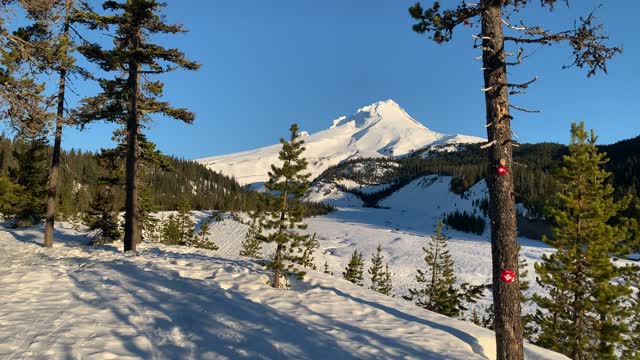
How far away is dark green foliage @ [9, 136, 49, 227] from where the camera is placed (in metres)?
29.2

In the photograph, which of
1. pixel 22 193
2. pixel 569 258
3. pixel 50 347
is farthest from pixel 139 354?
pixel 22 193

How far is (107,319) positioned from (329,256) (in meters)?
59.7

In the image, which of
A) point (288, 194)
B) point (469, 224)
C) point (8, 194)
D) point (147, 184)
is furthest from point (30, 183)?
point (469, 224)

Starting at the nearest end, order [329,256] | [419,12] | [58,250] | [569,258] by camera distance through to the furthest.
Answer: [419,12], [569,258], [58,250], [329,256]

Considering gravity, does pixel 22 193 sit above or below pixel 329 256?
above

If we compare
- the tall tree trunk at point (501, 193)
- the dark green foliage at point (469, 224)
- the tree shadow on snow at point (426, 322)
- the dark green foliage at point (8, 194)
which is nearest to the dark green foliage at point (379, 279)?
the tree shadow on snow at point (426, 322)

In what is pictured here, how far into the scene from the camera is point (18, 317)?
26.4ft

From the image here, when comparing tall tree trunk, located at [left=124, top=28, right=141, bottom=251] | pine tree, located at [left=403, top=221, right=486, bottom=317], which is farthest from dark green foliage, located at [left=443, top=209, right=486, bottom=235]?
tall tree trunk, located at [left=124, top=28, right=141, bottom=251]

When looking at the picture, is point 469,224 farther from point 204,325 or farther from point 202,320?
point 204,325

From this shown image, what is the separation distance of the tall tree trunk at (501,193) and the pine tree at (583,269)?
11.1 meters

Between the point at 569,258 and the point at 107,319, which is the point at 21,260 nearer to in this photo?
the point at 107,319

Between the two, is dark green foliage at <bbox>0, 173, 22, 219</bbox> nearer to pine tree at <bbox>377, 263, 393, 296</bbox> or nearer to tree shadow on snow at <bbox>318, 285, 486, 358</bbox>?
tree shadow on snow at <bbox>318, 285, 486, 358</bbox>

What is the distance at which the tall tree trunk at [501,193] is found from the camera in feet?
22.9

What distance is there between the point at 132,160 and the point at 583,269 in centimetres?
2019
